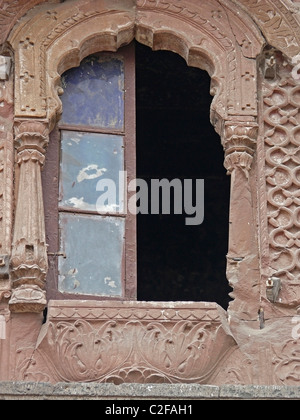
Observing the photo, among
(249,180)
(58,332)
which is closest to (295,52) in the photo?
(249,180)

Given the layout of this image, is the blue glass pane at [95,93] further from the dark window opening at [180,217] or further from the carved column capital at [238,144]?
the dark window opening at [180,217]

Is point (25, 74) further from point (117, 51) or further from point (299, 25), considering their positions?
point (299, 25)

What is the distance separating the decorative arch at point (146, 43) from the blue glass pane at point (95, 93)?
0.35ft

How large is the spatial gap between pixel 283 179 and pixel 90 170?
128cm

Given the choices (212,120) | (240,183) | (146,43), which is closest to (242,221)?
(240,183)

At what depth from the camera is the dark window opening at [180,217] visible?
51.7ft

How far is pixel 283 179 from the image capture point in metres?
12.4

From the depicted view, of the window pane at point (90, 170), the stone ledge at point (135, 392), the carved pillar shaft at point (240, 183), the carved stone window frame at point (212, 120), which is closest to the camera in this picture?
the stone ledge at point (135, 392)

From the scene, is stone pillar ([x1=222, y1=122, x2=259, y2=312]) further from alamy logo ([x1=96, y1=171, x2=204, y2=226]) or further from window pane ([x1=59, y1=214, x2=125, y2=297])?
alamy logo ([x1=96, y1=171, x2=204, y2=226])

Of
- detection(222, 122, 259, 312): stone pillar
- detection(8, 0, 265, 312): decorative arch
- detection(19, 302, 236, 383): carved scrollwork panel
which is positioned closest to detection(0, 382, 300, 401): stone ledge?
detection(19, 302, 236, 383): carved scrollwork panel

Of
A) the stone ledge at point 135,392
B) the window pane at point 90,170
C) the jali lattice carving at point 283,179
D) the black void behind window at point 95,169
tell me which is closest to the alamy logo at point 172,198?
the black void behind window at point 95,169

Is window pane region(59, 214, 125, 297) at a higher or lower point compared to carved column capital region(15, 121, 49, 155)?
lower

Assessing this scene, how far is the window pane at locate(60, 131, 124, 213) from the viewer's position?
1223cm

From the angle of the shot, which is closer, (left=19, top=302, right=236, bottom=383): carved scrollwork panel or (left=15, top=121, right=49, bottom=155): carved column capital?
(left=19, top=302, right=236, bottom=383): carved scrollwork panel
